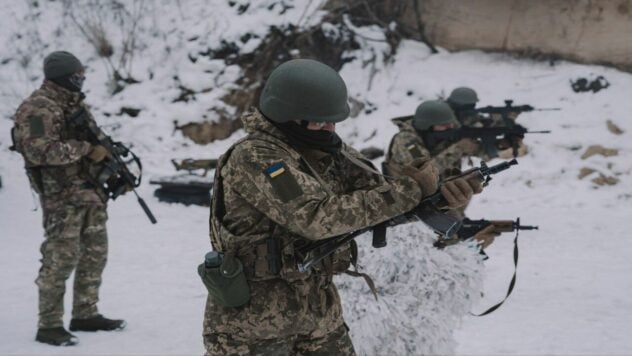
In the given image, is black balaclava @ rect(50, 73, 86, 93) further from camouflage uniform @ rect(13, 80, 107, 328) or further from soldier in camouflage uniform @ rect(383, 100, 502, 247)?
soldier in camouflage uniform @ rect(383, 100, 502, 247)

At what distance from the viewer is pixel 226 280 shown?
7.52 ft

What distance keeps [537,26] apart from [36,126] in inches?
368

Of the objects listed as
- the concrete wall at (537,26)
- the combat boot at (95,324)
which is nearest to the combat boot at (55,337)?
the combat boot at (95,324)

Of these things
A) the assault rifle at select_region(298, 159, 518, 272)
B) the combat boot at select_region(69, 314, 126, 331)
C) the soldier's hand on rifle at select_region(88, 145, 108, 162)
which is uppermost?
the assault rifle at select_region(298, 159, 518, 272)

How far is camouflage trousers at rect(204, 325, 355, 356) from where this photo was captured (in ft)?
7.80

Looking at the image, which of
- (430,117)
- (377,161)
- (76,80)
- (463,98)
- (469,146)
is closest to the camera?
(76,80)

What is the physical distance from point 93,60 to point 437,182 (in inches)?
459

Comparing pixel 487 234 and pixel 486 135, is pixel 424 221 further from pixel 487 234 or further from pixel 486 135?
pixel 486 135

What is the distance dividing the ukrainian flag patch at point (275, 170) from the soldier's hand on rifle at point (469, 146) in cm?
366

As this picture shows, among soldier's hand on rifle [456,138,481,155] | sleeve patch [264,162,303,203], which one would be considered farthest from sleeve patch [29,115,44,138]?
soldier's hand on rifle [456,138,481,155]

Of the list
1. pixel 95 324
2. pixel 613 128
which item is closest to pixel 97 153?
pixel 95 324

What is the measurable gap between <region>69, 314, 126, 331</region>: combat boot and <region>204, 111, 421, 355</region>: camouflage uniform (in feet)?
7.99

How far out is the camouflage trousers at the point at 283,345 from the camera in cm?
238

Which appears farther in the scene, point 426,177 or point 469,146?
point 469,146
